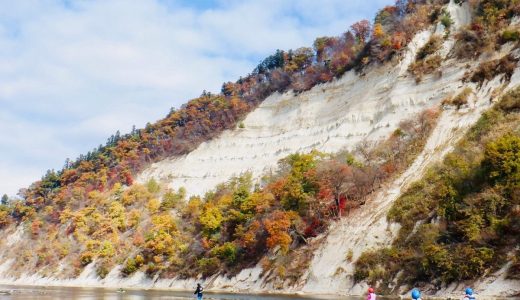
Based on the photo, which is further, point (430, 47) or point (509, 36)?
point (430, 47)

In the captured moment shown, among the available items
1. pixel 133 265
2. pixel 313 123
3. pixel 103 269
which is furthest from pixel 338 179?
pixel 103 269

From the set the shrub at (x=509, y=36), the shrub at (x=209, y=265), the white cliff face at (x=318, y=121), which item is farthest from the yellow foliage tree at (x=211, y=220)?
the shrub at (x=509, y=36)

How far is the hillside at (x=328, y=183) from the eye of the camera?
32562 mm

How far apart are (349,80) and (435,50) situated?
14.5m

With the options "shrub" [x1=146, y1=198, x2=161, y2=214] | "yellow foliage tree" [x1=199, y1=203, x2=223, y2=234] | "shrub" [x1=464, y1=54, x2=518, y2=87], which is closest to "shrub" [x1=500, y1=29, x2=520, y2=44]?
"shrub" [x1=464, y1=54, x2=518, y2=87]

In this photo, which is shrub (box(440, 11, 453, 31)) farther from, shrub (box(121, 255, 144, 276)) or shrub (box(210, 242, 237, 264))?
shrub (box(121, 255, 144, 276))

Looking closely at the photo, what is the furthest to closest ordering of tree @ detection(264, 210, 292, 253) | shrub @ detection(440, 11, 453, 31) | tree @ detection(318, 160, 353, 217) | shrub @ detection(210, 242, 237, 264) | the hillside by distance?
shrub @ detection(440, 11, 453, 31) → shrub @ detection(210, 242, 237, 264) → tree @ detection(318, 160, 353, 217) → tree @ detection(264, 210, 292, 253) → the hillside

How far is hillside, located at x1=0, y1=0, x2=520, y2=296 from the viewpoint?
3256 centimetres

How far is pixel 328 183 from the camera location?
46.3 m

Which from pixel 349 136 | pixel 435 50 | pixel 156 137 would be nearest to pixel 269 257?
pixel 349 136

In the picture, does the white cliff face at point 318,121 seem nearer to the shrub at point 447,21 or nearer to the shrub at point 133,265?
the shrub at point 447,21

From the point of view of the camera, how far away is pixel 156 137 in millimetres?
105500

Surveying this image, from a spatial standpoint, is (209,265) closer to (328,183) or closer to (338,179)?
(328,183)

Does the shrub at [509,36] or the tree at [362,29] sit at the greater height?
the tree at [362,29]
